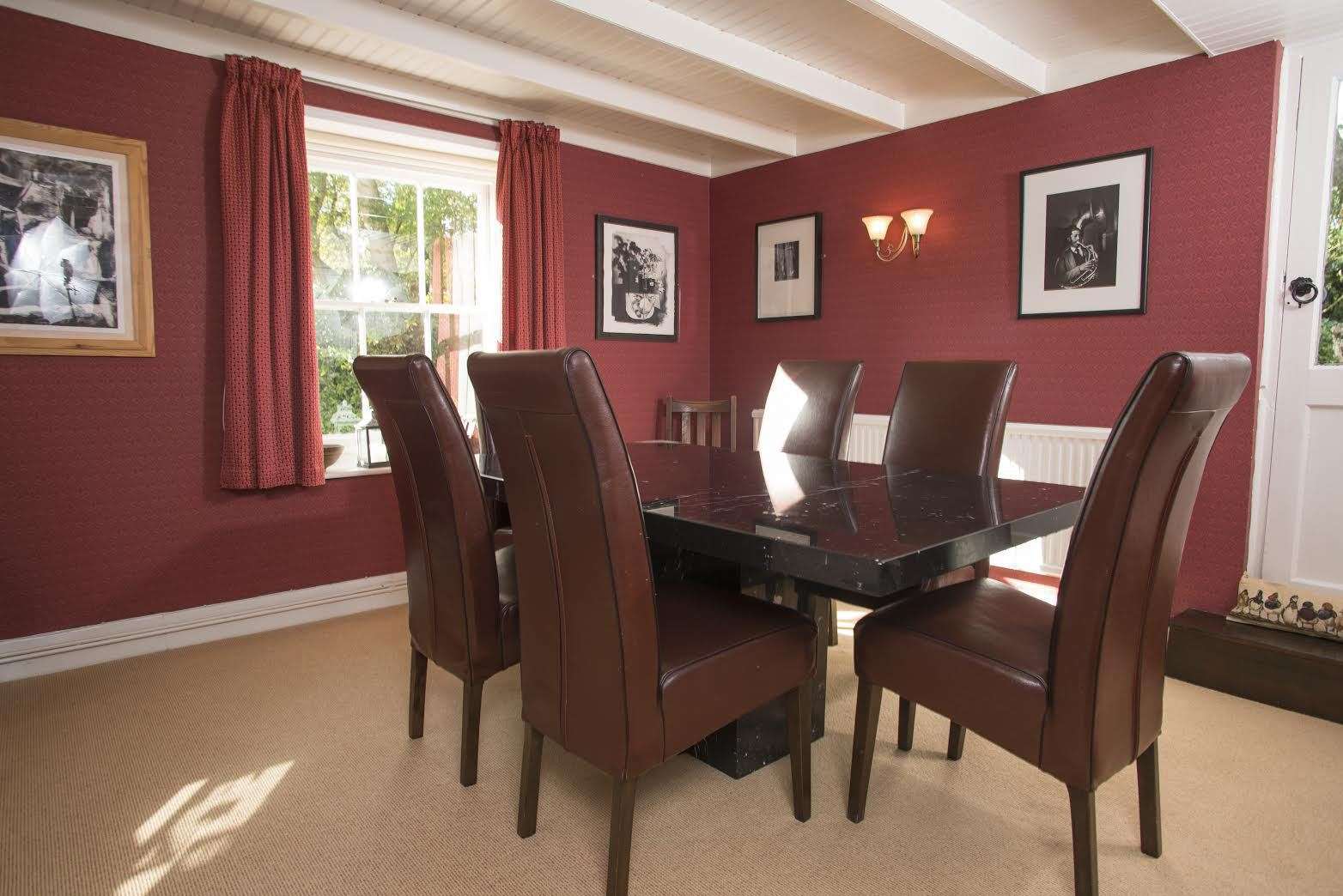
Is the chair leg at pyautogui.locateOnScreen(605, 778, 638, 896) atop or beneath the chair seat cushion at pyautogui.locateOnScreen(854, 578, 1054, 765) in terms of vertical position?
beneath

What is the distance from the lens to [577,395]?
1276 mm

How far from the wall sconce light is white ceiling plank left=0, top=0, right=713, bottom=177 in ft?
4.74

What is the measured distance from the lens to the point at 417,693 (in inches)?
86.4

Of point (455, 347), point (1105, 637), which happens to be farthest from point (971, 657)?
point (455, 347)

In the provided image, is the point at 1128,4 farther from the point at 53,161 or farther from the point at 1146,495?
the point at 53,161

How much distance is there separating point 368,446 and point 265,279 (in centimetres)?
90

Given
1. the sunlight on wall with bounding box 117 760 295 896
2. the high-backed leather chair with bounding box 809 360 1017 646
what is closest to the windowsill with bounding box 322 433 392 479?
the sunlight on wall with bounding box 117 760 295 896

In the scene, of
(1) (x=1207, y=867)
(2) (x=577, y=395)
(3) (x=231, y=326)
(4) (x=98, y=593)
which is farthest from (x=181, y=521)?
(1) (x=1207, y=867)

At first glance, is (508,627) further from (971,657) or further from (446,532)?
(971,657)

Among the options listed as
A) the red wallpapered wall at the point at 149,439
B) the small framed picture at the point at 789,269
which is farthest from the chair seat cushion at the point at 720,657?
the small framed picture at the point at 789,269

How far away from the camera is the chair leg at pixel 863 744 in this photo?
5.77 feet

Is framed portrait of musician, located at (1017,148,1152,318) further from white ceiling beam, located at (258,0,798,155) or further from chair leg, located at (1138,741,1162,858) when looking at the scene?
chair leg, located at (1138,741,1162,858)

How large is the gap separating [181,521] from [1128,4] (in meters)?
4.07

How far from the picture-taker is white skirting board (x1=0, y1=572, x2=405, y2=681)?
272 centimetres
